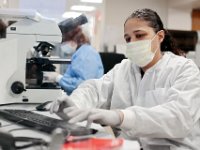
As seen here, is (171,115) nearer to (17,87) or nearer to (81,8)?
(17,87)

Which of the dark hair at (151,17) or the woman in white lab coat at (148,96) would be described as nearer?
the woman in white lab coat at (148,96)

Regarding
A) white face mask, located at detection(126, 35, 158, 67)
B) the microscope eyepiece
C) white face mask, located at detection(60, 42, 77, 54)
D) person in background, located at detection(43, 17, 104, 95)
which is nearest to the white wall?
white face mask, located at detection(60, 42, 77, 54)

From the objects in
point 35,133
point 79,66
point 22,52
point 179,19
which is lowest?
point 35,133

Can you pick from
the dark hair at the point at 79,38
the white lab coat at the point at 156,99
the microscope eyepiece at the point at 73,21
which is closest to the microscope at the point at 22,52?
the white lab coat at the point at 156,99

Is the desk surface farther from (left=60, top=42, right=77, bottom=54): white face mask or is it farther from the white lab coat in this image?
(left=60, top=42, right=77, bottom=54): white face mask

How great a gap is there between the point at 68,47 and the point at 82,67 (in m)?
0.33

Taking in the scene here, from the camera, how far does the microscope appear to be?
147cm

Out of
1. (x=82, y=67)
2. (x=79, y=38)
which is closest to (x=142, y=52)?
(x=82, y=67)

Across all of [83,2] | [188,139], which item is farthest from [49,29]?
[83,2]

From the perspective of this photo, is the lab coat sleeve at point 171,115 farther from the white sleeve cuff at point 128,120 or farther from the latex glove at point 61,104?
the latex glove at point 61,104

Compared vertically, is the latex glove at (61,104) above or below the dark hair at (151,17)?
below

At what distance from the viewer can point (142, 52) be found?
1.43 m

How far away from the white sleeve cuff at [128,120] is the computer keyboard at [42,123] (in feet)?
0.37

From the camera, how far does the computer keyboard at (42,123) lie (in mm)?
919
